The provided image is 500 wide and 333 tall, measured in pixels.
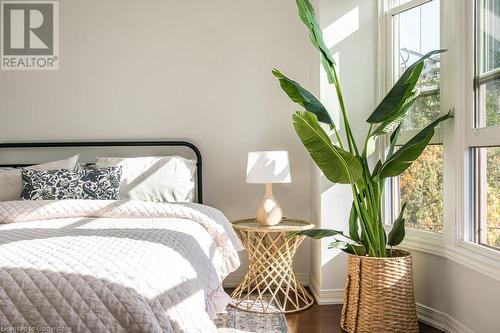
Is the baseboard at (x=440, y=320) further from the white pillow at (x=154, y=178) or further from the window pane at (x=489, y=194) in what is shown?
the white pillow at (x=154, y=178)

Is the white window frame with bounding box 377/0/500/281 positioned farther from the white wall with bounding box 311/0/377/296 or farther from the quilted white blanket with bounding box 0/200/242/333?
the quilted white blanket with bounding box 0/200/242/333

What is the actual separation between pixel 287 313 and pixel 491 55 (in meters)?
1.90

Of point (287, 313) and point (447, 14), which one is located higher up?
point (447, 14)

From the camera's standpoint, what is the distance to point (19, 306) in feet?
3.90

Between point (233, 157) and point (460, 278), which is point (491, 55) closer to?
point (460, 278)

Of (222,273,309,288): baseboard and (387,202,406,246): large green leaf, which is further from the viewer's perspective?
(222,273,309,288): baseboard

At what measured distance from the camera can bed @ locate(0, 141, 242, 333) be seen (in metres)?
1.18

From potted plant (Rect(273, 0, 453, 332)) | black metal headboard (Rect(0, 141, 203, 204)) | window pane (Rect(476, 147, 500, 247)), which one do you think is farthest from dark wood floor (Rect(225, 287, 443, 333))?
black metal headboard (Rect(0, 141, 203, 204))

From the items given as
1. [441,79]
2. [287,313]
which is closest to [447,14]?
[441,79]

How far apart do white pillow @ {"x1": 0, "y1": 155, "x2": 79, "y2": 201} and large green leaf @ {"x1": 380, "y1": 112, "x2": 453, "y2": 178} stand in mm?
2192

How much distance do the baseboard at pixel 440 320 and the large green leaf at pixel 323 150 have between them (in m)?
0.98

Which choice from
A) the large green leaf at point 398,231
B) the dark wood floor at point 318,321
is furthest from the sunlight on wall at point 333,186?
the large green leaf at point 398,231

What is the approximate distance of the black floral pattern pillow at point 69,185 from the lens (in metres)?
2.71

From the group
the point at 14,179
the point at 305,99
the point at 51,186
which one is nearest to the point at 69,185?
the point at 51,186
